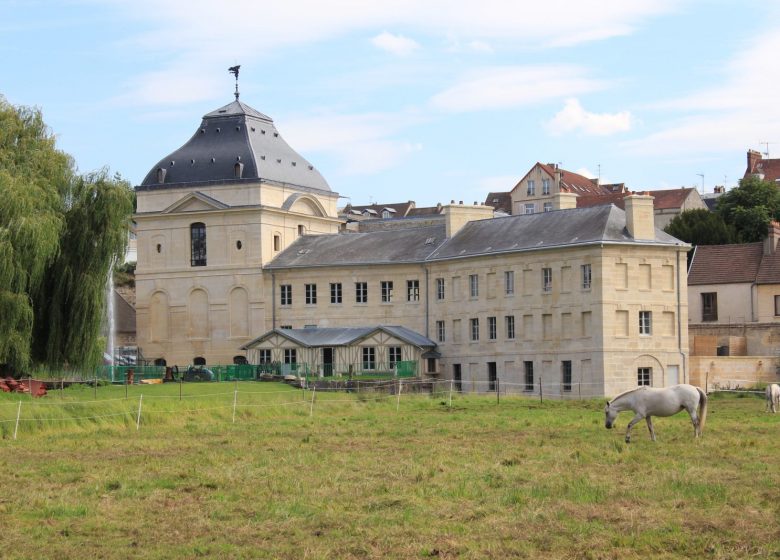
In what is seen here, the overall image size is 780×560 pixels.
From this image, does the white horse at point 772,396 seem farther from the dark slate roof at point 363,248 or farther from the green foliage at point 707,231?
the green foliage at point 707,231

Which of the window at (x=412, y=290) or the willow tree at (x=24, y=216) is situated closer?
the willow tree at (x=24, y=216)

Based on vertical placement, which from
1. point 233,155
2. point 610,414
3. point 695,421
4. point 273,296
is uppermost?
point 233,155

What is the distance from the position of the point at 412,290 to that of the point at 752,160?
2223 inches

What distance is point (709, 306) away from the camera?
75.1 m

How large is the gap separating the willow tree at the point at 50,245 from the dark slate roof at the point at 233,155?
27.8 meters

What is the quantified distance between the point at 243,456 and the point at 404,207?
358 ft

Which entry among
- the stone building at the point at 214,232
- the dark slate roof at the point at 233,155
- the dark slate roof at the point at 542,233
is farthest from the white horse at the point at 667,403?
the dark slate roof at the point at 233,155

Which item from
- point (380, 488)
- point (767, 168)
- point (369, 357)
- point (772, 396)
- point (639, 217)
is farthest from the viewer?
point (767, 168)

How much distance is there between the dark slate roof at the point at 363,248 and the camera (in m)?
72.7

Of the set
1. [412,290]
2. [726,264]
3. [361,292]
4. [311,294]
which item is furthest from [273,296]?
[726,264]

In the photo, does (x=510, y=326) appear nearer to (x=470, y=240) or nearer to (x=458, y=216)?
(x=470, y=240)

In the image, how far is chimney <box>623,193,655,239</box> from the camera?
63.4 meters

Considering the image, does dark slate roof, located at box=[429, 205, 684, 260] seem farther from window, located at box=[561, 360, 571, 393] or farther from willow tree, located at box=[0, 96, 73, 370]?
willow tree, located at box=[0, 96, 73, 370]

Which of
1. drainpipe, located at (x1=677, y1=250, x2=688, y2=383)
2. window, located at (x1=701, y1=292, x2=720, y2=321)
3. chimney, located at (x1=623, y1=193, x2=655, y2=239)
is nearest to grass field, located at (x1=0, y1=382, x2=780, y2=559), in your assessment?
drainpipe, located at (x1=677, y1=250, x2=688, y2=383)
